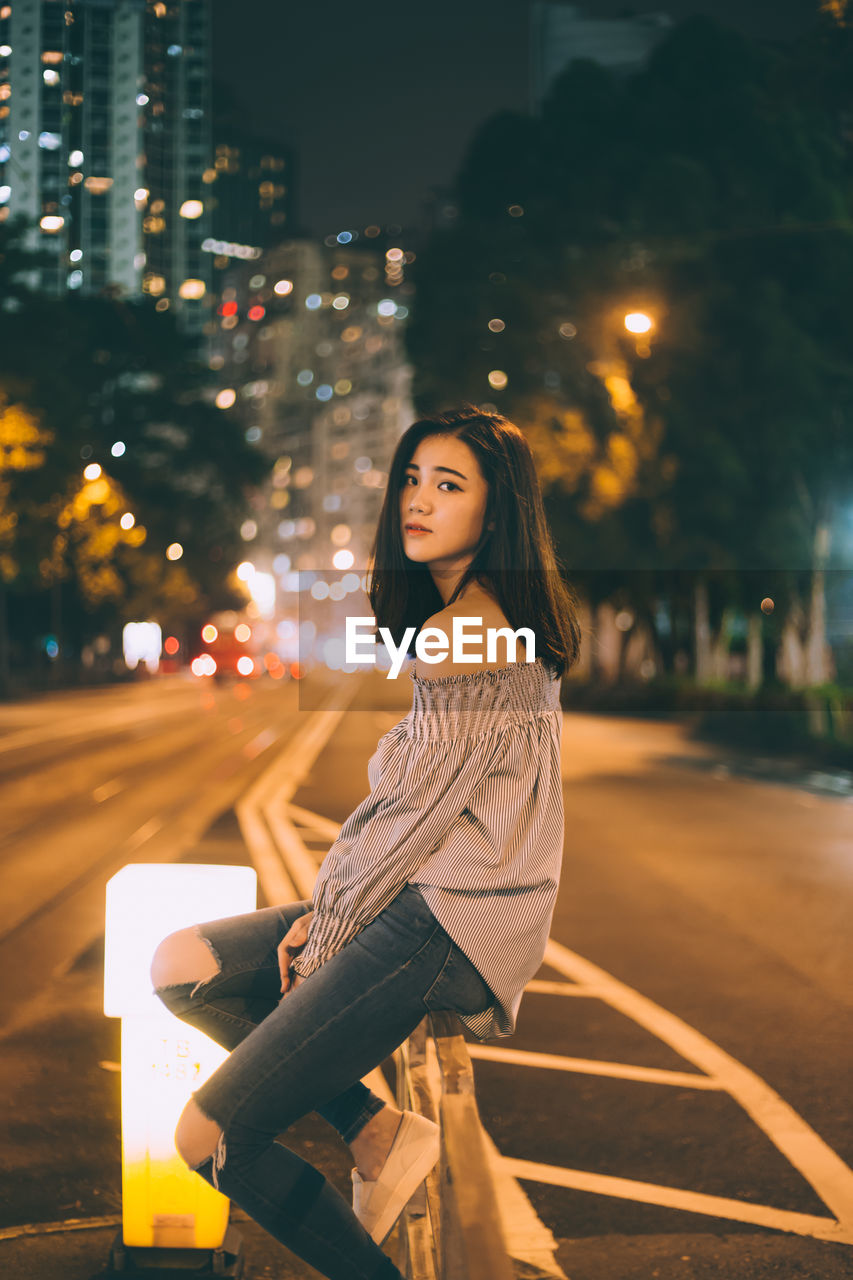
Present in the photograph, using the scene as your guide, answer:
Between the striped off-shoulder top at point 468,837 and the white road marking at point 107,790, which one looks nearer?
the striped off-shoulder top at point 468,837

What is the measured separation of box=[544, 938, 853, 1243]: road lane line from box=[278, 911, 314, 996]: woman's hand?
2.23 metres

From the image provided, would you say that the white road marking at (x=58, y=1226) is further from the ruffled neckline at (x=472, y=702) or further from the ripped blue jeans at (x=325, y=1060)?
the ruffled neckline at (x=472, y=702)

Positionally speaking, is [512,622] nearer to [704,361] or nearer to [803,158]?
[704,361]

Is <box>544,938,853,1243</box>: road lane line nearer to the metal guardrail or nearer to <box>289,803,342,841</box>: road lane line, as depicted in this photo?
the metal guardrail

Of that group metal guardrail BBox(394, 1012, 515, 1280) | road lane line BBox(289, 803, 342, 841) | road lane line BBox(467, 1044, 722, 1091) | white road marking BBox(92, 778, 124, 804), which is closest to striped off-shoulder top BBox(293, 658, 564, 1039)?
metal guardrail BBox(394, 1012, 515, 1280)

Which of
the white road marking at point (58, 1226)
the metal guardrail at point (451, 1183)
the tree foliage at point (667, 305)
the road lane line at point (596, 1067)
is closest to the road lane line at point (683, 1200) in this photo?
the road lane line at point (596, 1067)

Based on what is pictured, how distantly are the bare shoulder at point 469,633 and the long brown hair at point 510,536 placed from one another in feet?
0.20

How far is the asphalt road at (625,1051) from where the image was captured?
3953 millimetres

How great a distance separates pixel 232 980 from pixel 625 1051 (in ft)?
11.7

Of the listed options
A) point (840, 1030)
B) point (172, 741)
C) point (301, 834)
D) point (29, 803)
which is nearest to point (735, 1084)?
point (840, 1030)

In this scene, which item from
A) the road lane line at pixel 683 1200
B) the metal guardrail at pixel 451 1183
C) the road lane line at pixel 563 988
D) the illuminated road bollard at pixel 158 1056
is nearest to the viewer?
the metal guardrail at pixel 451 1183

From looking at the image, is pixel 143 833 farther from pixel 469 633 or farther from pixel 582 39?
pixel 582 39

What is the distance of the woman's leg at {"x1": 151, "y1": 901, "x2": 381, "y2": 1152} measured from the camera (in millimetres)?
2631

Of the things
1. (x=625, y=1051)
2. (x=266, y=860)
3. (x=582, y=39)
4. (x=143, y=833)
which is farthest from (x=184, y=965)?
(x=582, y=39)
